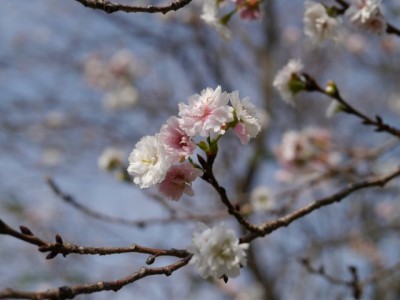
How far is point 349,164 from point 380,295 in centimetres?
236

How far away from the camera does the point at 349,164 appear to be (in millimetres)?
2338

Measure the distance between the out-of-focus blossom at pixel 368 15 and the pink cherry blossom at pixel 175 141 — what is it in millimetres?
815

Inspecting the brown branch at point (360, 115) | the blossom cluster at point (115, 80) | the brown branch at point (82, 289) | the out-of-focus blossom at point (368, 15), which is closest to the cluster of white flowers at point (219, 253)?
the brown branch at point (82, 289)

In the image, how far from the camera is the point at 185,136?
1.02m

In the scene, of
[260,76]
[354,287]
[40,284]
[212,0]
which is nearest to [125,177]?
[212,0]

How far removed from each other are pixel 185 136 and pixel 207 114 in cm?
6

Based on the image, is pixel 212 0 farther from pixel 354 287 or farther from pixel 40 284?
pixel 40 284

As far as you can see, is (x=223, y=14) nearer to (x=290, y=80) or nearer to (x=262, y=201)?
(x=290, y=80)

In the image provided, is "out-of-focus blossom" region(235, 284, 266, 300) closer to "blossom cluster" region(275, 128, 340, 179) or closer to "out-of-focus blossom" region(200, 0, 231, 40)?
"blossom cluster" region(275, 128, 340, 179)

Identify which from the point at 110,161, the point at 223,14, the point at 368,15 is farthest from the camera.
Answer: the point at 110,161

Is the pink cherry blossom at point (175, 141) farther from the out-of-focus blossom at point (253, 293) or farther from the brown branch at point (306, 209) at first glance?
the out-of-focus blossom at point (253, 293)

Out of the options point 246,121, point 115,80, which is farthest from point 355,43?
point 246,121

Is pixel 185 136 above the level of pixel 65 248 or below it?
above

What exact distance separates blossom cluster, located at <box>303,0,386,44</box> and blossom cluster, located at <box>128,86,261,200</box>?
2.25ft
